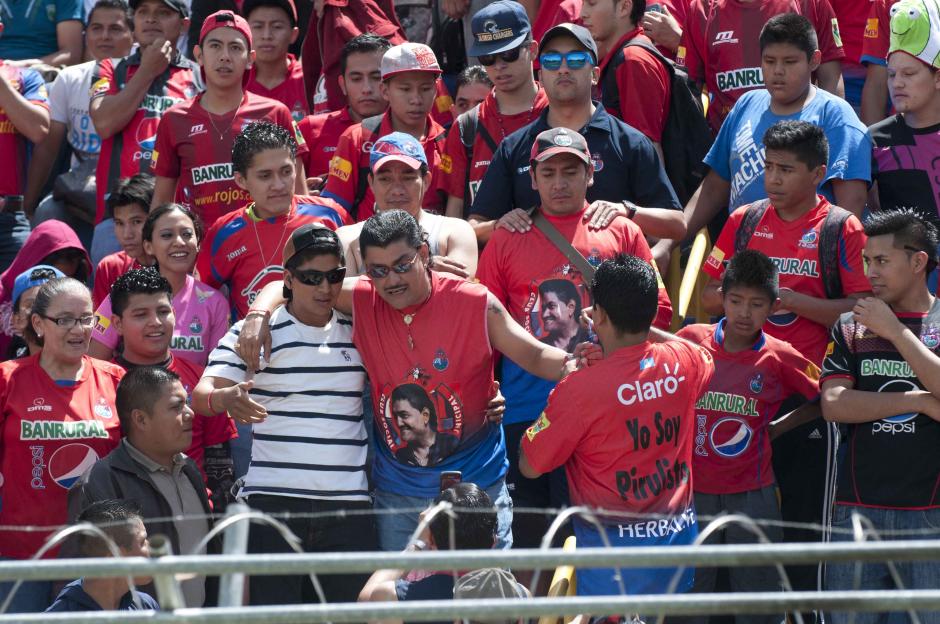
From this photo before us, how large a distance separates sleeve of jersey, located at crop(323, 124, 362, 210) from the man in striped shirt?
187 cm

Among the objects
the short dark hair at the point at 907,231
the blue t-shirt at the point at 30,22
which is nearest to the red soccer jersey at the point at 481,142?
the short dark hair at the point at 907,231

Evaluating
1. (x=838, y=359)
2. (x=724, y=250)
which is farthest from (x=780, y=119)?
(x=838, y=359)

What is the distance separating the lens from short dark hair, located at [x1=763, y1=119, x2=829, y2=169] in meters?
6.06

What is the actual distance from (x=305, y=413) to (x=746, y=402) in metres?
1.95

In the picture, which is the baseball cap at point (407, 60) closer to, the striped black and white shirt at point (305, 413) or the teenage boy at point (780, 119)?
the teenage boy at point (780, 119)

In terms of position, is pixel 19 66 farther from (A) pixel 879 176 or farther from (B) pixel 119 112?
(A) pixel 879 176

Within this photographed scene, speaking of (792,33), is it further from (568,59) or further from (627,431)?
(627,431)

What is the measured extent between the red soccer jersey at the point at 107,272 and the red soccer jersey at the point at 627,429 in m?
2.98

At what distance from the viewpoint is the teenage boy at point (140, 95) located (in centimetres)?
805

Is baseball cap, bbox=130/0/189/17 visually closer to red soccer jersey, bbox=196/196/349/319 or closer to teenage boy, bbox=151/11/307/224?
teenage boy, bbox=151/11/307/224

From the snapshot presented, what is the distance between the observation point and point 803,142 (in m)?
6.08

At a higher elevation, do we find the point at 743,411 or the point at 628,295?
the point at 628,295

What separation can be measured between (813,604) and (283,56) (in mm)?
6714

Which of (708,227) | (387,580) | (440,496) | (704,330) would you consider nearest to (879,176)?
(708,227)
